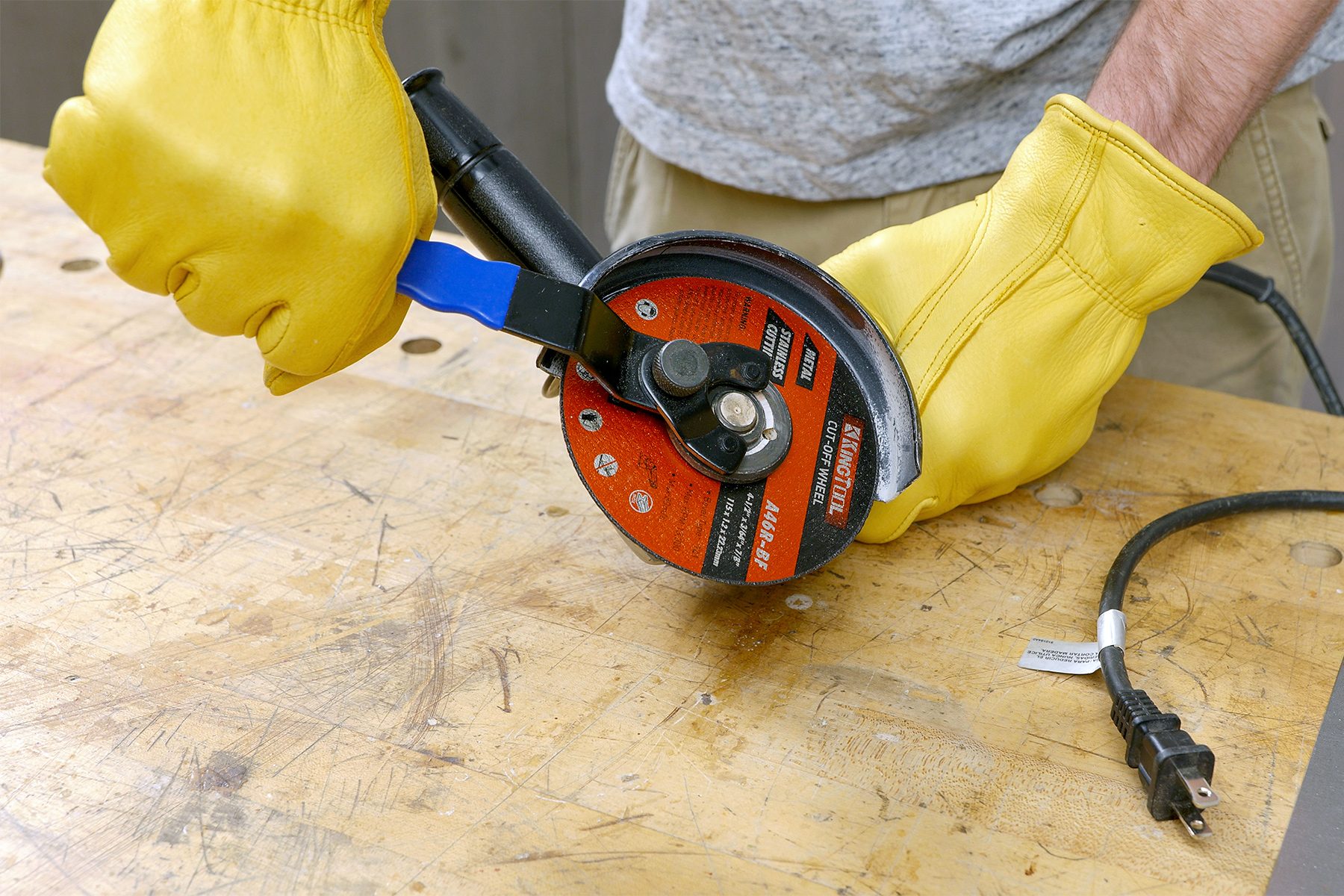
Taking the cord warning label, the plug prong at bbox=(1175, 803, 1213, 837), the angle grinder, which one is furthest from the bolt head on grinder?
the plug prong at bbox=(1175, 803, 1213, 837)

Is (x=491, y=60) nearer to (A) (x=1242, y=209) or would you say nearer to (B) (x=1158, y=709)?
(A) (x=1242, y=209)

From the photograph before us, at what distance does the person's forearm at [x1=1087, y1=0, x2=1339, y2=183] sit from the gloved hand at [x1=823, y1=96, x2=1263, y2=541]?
2.7 inches

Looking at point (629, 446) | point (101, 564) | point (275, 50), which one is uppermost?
point (275, 50)

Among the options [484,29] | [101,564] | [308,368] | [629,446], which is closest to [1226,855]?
[629,446]

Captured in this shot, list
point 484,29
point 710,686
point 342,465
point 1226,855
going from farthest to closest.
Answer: point 484,29
point 342,465
point 710,686
point 1226,855

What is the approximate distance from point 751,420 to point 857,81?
1.53 feet

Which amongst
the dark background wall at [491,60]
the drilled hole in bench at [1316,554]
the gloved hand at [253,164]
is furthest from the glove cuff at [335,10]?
the dark background wall at [491,60]

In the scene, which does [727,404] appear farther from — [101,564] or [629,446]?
[101,564]

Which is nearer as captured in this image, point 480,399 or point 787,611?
point 787,611

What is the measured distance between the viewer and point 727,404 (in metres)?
0.66

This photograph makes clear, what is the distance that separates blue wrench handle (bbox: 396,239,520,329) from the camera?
604 millimetres

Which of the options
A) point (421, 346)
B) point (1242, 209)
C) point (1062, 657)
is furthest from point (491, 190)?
point (1242, 209)

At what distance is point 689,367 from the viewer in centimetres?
63

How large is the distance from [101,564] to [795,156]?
0.71 meters
